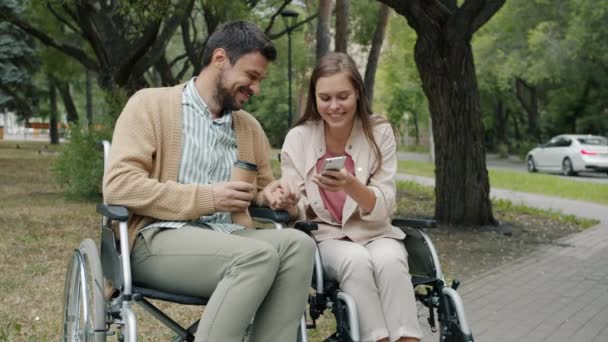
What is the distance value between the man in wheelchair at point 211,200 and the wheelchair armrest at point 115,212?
7 centimetres

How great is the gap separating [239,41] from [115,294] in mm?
1149

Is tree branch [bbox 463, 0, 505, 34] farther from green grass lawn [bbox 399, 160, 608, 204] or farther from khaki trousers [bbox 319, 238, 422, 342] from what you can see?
green grass lawn [bbox 399, 160, 608, 204]

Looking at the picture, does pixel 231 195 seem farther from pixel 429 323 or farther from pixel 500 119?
pixel 500 119

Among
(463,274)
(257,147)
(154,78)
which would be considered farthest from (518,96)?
(257,147)

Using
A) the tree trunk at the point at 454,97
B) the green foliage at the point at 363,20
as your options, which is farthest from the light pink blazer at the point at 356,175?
the green foliage at the point at 363,20

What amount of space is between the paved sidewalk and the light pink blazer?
1775 mm

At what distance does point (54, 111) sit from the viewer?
3888 cm

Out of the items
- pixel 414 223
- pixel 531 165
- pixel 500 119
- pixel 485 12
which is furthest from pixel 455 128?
pixel 500 119

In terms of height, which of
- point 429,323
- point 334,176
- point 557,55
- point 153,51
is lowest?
point 429,323

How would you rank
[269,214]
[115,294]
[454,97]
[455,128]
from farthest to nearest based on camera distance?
[455,128] < [454,97] < [269,214] < [115,294]

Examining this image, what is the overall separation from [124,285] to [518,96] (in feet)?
124

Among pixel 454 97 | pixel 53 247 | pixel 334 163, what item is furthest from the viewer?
pixel 454 97

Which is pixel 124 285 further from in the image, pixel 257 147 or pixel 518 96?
pixel 518 96

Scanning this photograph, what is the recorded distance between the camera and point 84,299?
3.21 m
